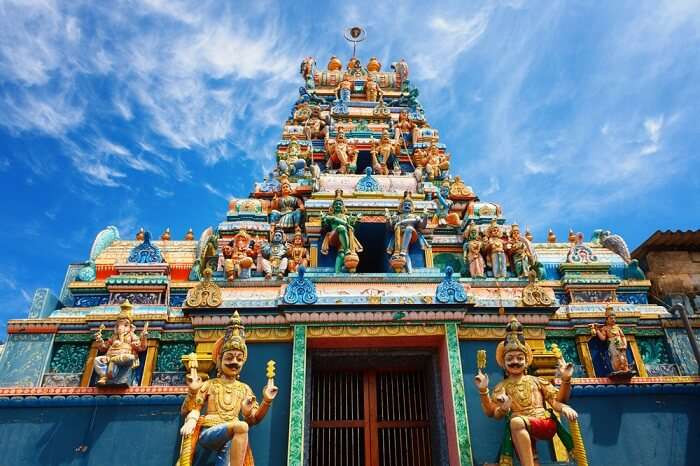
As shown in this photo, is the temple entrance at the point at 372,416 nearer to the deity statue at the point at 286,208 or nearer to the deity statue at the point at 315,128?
the deity statue at the point at 286,208

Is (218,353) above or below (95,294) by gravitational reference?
below

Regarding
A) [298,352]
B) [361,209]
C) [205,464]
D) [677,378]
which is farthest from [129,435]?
[677,378]

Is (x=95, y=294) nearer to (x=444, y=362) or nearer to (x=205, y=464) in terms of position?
(x=205, y=464)

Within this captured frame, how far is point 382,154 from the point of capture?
16484 mm

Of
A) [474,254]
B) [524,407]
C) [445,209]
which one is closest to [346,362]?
[524,407]

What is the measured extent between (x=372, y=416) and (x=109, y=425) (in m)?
4.49

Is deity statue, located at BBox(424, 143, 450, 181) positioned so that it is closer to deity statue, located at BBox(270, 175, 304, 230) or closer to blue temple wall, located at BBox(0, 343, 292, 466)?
deity statue, located at BBox(270, 175, 304, 230)

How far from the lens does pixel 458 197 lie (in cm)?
1527

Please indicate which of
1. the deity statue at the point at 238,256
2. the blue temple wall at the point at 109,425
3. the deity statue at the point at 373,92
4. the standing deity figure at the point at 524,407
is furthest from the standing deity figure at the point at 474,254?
the deity statue at the point at 373,92

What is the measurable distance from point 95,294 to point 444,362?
778 centimetres

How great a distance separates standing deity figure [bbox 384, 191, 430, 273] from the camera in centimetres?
1131

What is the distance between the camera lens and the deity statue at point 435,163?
16172 mm

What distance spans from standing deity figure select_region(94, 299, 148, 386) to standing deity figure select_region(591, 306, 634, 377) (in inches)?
339

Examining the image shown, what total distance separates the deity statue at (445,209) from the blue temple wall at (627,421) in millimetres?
5236
